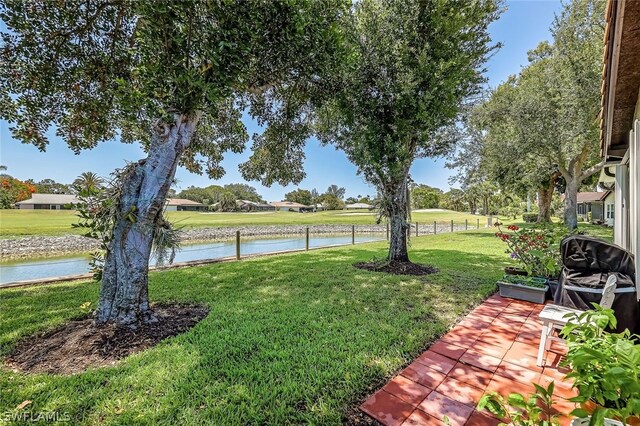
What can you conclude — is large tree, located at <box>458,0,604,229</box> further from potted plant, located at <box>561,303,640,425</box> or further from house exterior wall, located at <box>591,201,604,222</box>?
house exterior wall, located at <box>591,201,604,222</box>

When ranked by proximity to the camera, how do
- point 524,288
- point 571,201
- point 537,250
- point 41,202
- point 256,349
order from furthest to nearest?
point 41,202
point 571,201
point 537,250
point 524,288
point 256,349

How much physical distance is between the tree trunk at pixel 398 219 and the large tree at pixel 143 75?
2.97m

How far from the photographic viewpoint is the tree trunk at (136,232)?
3275mm

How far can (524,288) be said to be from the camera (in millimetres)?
4305

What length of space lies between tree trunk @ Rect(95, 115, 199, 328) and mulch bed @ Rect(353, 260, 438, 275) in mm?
4531

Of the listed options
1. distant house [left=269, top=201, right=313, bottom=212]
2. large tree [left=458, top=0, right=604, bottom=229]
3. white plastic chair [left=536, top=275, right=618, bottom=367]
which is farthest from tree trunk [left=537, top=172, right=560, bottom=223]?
distant house [left=269, top=201, right=313, bottom=212]

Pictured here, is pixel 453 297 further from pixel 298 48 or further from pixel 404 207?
pixel 298 48

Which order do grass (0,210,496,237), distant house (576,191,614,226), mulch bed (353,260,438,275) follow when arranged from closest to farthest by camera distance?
mulch bed (353,260,438,275)
grass (0,210,496,237)
distant house (576,191,614,226)

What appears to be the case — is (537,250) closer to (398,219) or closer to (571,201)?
(398,219)

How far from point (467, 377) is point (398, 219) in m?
4.31

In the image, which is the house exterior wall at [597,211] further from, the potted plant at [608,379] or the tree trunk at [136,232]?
the tree trunk at [136,232]

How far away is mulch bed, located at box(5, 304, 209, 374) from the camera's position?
259 cm

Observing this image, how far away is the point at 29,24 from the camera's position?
14.2 ft

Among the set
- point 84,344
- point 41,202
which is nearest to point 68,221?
point 41,202
